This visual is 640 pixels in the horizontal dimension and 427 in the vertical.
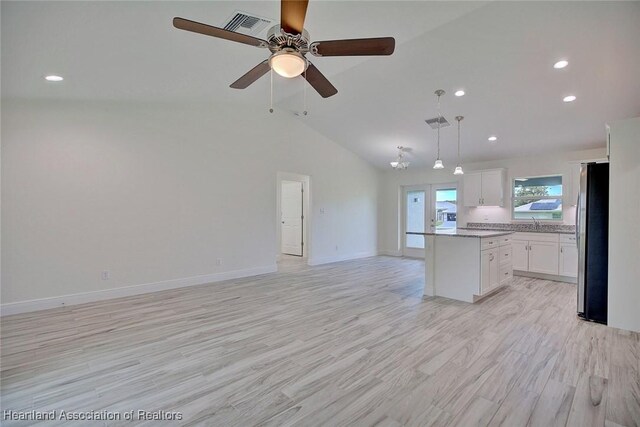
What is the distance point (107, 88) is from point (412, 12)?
3.70m

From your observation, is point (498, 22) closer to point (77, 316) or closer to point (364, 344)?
point (364, 344)

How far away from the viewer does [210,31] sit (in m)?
1.88

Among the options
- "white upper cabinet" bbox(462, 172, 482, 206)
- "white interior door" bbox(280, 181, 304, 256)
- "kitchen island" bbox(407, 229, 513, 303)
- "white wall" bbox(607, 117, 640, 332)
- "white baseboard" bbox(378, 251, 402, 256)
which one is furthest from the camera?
"white baseboard" bbox(378, 251, 402, 256)

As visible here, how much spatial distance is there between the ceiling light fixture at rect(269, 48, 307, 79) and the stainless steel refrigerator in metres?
3.56

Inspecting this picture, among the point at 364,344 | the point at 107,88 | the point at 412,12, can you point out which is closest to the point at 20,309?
the point at 107,88

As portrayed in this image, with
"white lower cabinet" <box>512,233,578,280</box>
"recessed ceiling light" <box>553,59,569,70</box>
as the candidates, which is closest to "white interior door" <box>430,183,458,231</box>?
"white lower cabinet" <box>512,233,578,280</box>

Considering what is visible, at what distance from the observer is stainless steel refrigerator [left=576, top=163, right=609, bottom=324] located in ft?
10.7

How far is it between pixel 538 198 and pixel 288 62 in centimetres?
612

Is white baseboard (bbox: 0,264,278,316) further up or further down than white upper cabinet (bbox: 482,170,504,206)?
further down

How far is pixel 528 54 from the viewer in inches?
132

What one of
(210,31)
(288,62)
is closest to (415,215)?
(288,62)

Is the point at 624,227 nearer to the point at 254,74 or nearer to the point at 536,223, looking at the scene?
the point at 536,223

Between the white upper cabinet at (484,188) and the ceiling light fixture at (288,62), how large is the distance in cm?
568

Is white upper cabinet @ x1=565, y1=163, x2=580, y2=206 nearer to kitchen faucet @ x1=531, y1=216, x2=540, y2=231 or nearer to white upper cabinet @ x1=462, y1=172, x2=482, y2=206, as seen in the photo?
kitchen faucet @ x1=531, y1=216, x2=540, y2=231
